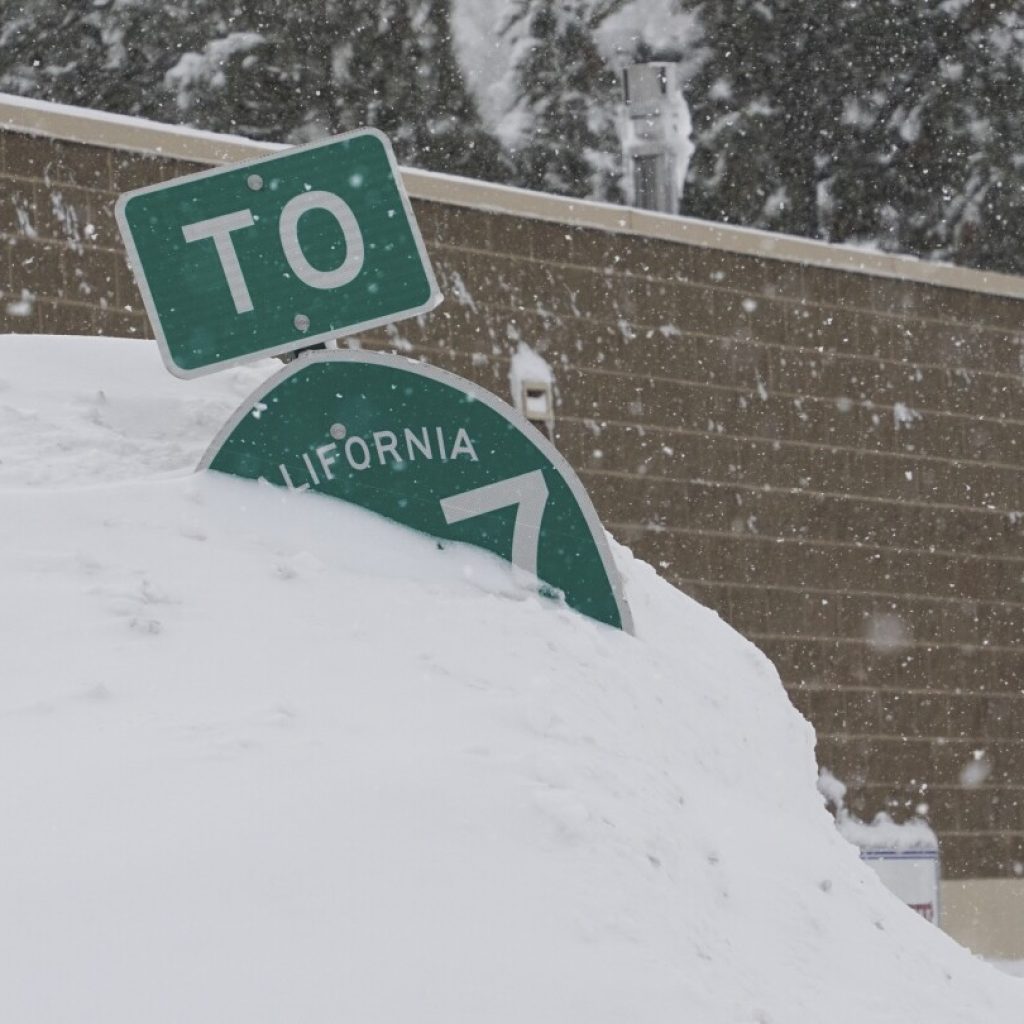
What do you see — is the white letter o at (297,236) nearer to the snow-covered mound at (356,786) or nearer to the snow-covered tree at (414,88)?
the snow-covered mound at (356,786)

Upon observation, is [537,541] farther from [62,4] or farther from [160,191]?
[62,4]

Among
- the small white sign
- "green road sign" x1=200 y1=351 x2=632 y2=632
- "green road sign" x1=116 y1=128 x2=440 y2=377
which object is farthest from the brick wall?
"green road sign" x1=200 y1=351 x2=632 y2=632

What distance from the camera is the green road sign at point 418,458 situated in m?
5.20

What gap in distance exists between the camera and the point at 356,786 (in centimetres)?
388

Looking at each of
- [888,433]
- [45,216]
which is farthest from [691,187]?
[45,216]

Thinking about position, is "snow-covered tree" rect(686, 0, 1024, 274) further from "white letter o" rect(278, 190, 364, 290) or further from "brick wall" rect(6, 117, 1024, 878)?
"white letter o" rect(278, 190, 364, 290)

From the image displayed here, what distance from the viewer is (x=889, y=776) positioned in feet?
41.0

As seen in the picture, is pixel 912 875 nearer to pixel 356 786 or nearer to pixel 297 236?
pixel 297 236

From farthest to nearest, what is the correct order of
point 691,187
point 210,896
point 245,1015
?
point 691,187, point 210,896, point 245,1015

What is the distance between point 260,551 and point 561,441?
6393 millimetres

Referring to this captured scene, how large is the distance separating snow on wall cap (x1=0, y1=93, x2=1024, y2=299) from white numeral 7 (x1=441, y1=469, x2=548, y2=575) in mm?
5131

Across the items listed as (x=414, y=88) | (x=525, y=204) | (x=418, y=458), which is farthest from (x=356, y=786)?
(x=414, y=88)

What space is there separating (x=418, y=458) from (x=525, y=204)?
244 inches

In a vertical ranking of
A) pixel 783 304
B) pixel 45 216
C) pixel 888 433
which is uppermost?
pixel 45 216
